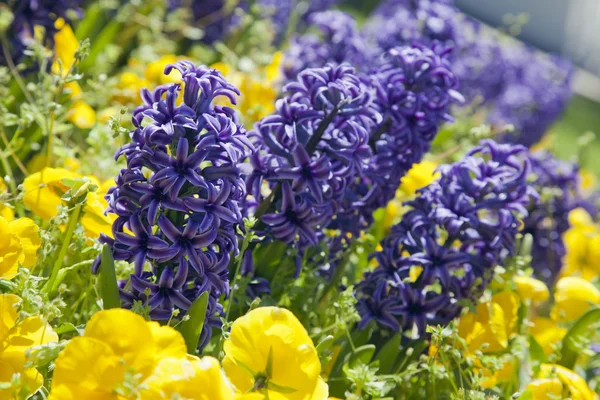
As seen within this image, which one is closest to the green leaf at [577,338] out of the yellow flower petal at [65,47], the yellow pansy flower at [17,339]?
the yellow pansy flower at [17,339]

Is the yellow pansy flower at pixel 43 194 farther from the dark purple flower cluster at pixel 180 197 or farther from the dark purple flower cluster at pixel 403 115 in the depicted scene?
the dark purple flower cluster at pixel 403 115

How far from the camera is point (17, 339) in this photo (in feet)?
2.74

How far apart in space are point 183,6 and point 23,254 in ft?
6.44

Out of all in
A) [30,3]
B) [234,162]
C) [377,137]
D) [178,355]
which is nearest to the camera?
[178,355]

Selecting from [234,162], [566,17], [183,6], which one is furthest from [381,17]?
[566,17]

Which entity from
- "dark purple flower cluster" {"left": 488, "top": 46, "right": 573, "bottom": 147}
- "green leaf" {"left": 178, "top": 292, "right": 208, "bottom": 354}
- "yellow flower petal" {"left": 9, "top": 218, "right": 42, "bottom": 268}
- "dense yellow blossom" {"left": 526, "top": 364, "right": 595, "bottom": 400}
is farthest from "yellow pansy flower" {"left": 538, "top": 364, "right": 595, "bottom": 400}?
"dark purple flower cluster" {"left": 488, "top": 46, "right": 573, "bottom": 147}

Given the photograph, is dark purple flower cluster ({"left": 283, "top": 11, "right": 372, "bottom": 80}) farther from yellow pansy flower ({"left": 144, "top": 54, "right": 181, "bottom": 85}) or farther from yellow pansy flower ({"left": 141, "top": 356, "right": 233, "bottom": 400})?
yellow pansy flower ({"left": 141, "top": 356, "right": 233, "bottom": 400})

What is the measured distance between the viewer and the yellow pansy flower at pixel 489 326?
124 cm

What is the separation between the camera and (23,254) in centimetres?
94

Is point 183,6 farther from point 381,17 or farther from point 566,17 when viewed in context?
point 566,17

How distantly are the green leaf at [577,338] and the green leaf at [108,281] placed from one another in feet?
2.60

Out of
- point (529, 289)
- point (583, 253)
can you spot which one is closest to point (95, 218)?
point (529, 289)

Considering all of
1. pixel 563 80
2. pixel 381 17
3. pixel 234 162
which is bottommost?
pixel 563 80

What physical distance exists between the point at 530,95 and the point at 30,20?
2404 mm
